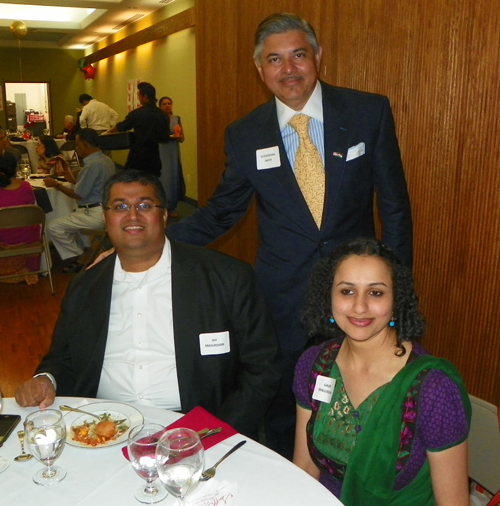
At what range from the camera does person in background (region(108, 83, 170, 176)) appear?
25.6ft

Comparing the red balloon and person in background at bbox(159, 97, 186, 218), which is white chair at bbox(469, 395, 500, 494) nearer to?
person in background at bbox(159, 97, 186, 218)

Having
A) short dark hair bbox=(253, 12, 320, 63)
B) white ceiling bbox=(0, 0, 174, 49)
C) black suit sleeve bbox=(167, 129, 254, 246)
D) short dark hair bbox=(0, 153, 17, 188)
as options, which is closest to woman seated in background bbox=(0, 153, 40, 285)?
short dark hair bbox=(0, 153, 17, 188)

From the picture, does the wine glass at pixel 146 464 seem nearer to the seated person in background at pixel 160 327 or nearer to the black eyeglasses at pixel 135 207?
the seated person in background at pixel 160 327

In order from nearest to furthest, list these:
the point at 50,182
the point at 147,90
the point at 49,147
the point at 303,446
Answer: the point at 303,446 → the point at 50,182 → the point at 147,90 → the point at 49,147

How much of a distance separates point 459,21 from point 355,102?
861 millimetres

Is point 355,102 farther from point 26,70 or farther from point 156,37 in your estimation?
point 26,70

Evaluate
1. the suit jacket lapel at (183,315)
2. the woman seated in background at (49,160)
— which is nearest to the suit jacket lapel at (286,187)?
the suit jacket lapel at (183,315)

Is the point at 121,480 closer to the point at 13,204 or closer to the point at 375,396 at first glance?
the point at 375,396

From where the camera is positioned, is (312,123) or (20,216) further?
(20,216)

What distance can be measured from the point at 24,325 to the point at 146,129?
3812 mm

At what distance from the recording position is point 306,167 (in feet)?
7.29

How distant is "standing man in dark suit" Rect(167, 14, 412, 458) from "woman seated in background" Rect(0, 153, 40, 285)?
3.65 meters

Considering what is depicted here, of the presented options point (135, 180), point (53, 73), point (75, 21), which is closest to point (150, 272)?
point (135, 180)

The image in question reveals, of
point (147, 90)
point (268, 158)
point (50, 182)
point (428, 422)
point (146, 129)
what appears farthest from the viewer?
point (146, 129)
